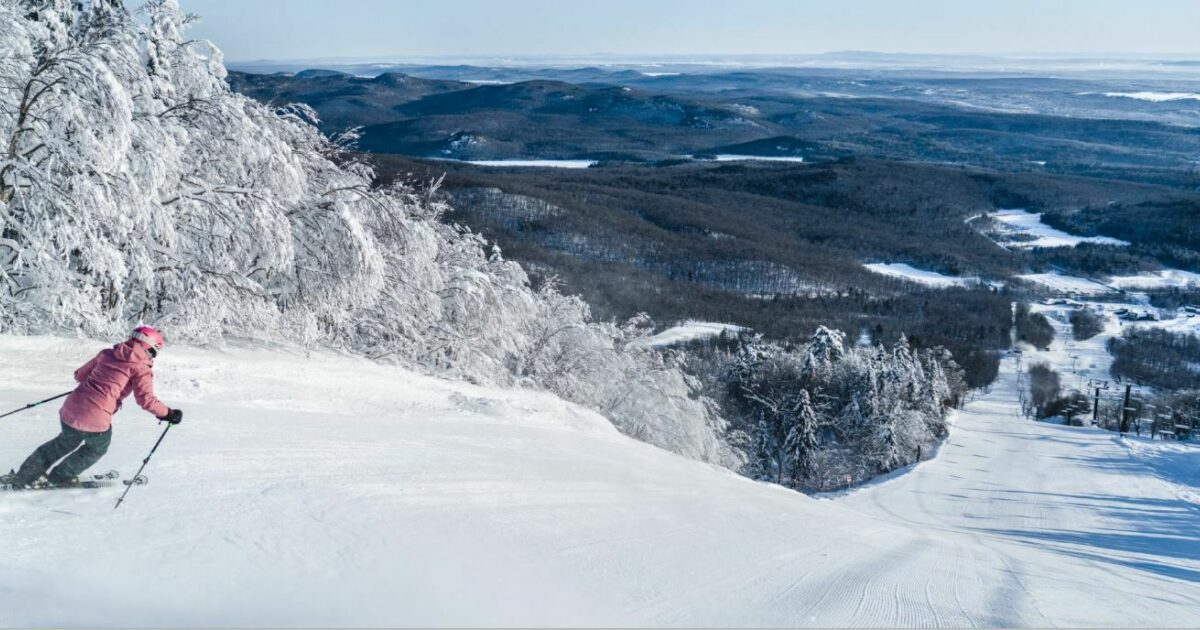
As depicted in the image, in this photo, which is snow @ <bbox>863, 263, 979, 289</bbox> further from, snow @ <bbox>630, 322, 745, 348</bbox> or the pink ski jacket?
the pink ski jacket

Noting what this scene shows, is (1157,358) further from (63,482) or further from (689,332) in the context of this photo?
(63,482)

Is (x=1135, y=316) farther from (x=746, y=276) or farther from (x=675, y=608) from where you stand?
(x=675, y=608)

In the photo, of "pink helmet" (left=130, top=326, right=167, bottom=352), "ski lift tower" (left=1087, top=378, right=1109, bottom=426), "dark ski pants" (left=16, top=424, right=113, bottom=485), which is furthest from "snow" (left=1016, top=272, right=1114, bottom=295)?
"dark ski pants" (left=16, top=424, right=113, bottom=485)

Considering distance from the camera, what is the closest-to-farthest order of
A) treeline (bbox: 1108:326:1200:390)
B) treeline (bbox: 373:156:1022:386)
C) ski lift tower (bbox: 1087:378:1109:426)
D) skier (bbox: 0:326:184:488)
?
skier (bbox: 0:326:184:488) → ski lift tower (bbox: 1087:378:1109:426) → treeline (bbox: 1108:326:1200:390) → treeline (bbox: 373:156:1022:386)

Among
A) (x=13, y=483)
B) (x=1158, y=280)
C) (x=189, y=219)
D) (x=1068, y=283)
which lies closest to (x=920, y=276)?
(x=1068, y=283)

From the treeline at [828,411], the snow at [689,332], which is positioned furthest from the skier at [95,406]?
the snow at [689,332]

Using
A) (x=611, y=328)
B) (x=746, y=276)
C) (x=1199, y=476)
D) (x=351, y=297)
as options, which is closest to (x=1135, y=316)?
(x=746, y=276)
